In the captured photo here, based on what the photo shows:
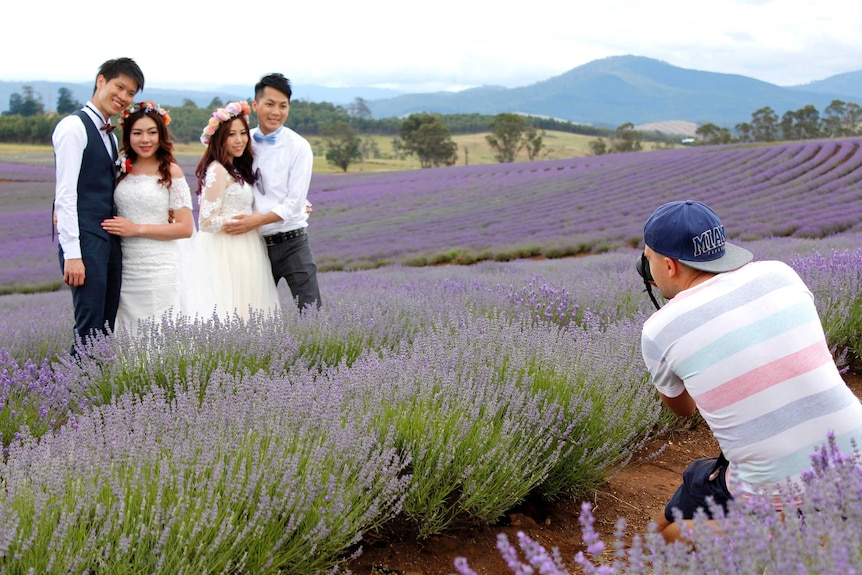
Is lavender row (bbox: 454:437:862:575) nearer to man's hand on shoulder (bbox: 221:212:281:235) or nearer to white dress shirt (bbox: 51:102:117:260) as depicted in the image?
white dress shirt (bbox: 51:102:117:260)

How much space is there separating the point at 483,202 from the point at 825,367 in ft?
62.9

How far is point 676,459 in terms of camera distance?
10.7ft

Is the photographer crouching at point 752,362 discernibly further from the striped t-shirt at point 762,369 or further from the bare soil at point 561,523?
the bare soil at point 561,523

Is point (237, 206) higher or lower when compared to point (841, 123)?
lower

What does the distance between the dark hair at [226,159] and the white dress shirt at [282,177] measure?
0.06m

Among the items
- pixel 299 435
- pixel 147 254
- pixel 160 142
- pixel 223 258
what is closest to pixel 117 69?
pixel 160 142

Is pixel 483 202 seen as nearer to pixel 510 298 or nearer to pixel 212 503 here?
pixel 510 298

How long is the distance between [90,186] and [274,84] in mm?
1225

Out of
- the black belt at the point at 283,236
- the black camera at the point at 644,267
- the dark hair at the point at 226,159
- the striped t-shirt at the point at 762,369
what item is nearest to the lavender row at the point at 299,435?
the black camera at the point at 644,267

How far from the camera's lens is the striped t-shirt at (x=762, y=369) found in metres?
1.84

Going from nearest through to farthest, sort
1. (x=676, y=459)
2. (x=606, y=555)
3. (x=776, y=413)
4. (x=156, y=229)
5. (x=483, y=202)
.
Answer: (x=776, y=413)
(x=606, y=555)
(x=676, y=459)
(x=156, y=229)
(x=483, y=202)

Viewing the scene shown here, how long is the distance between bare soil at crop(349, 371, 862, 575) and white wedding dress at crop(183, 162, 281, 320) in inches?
90.9

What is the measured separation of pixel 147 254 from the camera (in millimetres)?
4219

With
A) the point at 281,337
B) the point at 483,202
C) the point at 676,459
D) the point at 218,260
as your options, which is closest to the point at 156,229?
the point at 218,260
